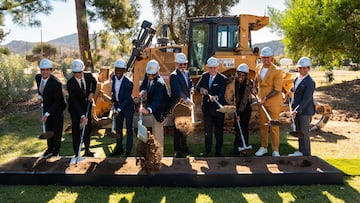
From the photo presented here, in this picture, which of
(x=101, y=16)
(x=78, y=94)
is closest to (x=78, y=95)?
(x=78, y=94)

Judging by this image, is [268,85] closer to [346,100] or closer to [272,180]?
[272,180]

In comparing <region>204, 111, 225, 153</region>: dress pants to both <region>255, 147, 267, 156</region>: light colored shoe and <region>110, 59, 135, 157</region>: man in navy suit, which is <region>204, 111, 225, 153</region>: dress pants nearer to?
<region>255, 147, 267, 156</region>: light colored shoe

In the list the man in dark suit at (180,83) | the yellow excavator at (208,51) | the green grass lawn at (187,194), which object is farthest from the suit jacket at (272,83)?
the yellow excavator at (208,51)

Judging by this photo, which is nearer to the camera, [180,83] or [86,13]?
[180,83]

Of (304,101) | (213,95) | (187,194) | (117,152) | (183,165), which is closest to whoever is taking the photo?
(187,194)

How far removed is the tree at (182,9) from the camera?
2022 centimetres

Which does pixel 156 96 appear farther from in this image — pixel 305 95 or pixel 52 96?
pixel 305 95

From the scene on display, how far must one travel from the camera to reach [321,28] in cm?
1555

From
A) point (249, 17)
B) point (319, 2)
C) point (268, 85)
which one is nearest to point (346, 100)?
point (319, 2)

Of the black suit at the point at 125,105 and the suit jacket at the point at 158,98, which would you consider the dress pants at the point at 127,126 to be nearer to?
the black suit at the point at 125,105

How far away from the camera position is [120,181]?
190 inches

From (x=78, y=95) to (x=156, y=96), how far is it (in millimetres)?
1293

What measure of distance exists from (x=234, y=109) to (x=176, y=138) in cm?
114

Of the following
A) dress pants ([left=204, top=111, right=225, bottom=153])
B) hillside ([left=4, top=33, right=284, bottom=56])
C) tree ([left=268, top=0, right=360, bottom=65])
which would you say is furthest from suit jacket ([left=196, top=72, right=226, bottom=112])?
tree ([left=268, top=0, right=360, bottom=65])
